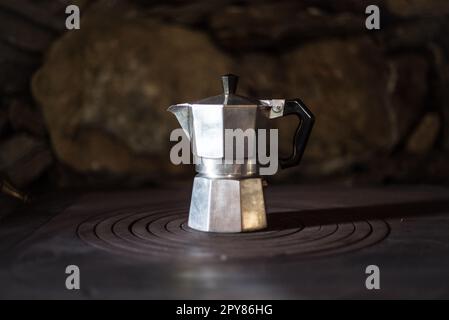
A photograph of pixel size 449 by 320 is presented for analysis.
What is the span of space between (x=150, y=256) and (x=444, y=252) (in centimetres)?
45

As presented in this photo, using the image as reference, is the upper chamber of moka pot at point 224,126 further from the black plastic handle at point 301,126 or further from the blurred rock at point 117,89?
the blurred rock at point 117,89

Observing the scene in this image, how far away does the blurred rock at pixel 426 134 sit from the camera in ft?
5.47

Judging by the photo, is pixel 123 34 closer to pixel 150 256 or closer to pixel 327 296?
pixel 150 256

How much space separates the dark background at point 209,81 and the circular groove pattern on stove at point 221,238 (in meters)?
0.53

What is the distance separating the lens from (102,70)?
159 centimetres

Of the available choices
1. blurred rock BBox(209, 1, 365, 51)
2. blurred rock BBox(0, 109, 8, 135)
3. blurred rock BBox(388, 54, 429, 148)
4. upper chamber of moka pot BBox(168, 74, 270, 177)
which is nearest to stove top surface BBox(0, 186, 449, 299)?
upper chamber of moka pot BBox(168, 74, 270, 177)

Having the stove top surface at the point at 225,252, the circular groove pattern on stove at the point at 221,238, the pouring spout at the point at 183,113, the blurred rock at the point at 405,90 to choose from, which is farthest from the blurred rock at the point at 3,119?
the blurred rock at the point at 405,90

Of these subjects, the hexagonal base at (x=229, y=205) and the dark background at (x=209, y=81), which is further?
the dark background at (x=209, y=81)

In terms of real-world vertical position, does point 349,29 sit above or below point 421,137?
above

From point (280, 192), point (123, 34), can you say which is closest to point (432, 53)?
point (280, 192)

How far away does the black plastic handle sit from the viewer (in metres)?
0.95

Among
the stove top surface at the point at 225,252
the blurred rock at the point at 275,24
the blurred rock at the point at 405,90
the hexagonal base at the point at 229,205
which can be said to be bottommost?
the stove top surface at the point at 225,252

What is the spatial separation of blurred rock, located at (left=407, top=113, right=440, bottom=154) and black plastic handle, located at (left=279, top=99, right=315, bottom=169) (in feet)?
2.69

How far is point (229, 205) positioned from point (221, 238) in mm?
60
